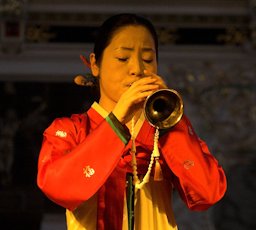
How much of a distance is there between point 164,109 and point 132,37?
0.81 feet

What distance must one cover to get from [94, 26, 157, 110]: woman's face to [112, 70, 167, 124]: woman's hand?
0.38 feet

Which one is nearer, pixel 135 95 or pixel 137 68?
pixel 135 95

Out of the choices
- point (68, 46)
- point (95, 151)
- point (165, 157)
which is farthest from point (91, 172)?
point (68, 46)

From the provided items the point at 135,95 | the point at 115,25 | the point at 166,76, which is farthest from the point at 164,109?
the point at 166,76

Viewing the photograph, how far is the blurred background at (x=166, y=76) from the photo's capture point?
3920 millimetres

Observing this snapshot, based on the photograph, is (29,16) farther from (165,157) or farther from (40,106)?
(165,157)

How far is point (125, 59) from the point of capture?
1746mm

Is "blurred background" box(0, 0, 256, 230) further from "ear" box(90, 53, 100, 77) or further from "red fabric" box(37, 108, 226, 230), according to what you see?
"red fabric" box(37, 108, 226, 230)

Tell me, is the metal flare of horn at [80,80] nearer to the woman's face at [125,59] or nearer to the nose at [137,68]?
A: the woman's face at [125,59]

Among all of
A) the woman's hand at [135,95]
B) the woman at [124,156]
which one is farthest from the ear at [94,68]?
the woman's hand at [135,95]

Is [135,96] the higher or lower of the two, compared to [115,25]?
lower

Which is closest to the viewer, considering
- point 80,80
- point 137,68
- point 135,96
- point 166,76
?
point 135,96

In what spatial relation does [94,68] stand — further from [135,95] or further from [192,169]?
[192,169]

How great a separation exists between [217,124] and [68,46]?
1069 mm
